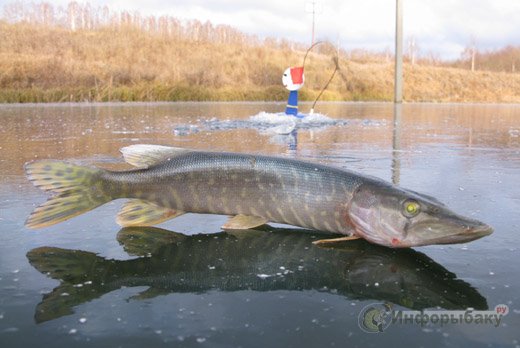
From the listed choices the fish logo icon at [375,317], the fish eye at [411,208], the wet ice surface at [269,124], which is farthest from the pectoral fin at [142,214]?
the wet ice surface at [269,124]

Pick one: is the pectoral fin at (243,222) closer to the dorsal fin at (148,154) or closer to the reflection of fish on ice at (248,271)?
the reflection of fish on ice at (248,271)

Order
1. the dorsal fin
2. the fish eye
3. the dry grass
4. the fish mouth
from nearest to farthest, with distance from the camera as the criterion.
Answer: the fish mouth
the fish eye
the dorsal fin
the dry grass

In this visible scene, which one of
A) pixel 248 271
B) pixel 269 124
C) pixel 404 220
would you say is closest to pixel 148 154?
pixel 248 271

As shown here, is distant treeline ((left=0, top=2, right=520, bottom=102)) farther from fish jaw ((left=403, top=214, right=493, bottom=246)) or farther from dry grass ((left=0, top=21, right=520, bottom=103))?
fish jaw ((left=403, top=214, right=493, bottom=246))

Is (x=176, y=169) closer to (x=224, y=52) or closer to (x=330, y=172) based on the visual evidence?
(x=330, y=172)

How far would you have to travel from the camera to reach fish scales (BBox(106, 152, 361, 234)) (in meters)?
3.33

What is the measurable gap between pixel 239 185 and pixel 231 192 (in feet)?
0.24

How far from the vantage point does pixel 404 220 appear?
9.66 feet

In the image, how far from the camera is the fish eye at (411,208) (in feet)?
9.61

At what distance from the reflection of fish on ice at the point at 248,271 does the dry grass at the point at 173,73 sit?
2368 centimetres

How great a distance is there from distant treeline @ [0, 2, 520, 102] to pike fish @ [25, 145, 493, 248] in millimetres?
23052

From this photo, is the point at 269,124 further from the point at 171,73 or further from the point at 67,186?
the point at 171,73

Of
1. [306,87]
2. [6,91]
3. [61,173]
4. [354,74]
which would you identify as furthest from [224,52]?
[61,173]

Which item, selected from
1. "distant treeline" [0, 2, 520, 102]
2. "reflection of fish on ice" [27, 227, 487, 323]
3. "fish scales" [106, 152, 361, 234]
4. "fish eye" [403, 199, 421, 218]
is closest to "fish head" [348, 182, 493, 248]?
"fish eye" [403, 199, 421, 218]
